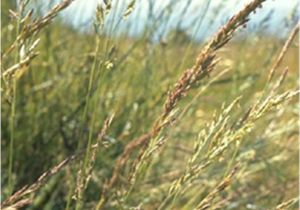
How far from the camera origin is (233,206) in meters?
1.70

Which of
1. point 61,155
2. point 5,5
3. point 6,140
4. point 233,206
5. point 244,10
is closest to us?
point 244,10

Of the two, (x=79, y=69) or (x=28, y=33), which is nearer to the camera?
(x=28, y=33)

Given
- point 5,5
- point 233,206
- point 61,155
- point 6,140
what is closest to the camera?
point 233,206

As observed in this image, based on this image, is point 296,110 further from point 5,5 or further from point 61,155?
point 5,5

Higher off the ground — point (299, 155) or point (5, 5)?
point (5, 5)

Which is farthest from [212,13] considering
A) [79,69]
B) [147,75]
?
[79,69]

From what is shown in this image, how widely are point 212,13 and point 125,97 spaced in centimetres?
43

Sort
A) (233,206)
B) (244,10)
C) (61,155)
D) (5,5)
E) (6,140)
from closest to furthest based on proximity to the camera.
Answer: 1. (244,10)
2. (233,206)
3. (6,140)
4. (61,155)
5. (5,5)

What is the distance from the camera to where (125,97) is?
2.06 meters

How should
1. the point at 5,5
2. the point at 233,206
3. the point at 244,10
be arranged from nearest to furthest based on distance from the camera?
the point at 244,10, the point at 233,206, the point at 5,5

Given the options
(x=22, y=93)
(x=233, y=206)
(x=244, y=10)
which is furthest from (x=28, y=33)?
(x=22, y=93)

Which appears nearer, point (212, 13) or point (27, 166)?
point (27, 166)

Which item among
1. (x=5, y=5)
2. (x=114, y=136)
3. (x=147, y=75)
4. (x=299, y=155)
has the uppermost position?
(x=5, y=5)

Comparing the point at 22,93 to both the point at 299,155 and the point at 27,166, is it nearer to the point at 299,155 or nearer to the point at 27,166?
the point at 27,166
